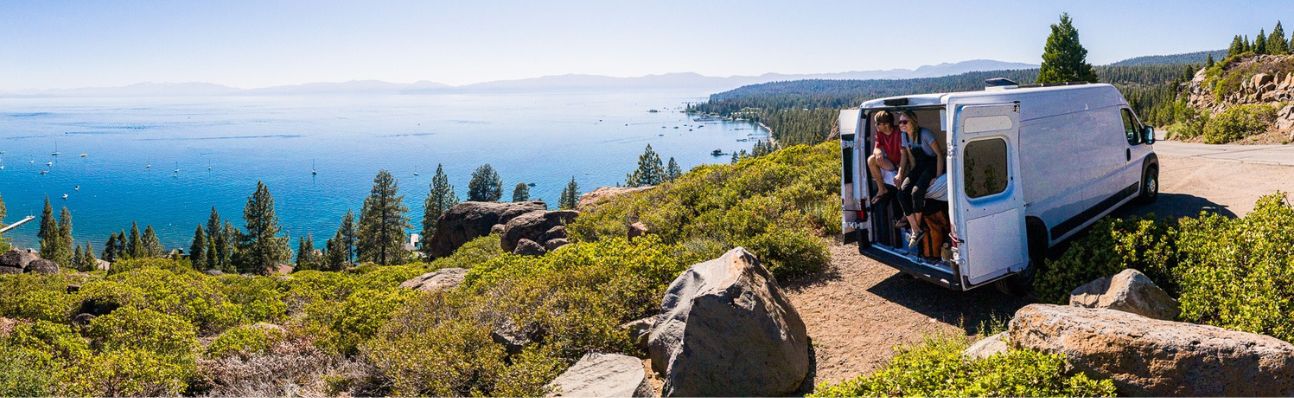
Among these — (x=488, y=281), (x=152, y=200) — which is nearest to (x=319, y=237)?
(x=152, y=200)

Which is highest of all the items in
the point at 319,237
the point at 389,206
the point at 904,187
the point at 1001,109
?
the point at 1001,109

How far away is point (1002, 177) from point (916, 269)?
4.50ft

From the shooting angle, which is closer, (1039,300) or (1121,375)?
(1121,375)

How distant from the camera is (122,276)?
749 inches

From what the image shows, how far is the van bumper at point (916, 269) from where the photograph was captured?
712 centimetres

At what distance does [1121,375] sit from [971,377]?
0.92m

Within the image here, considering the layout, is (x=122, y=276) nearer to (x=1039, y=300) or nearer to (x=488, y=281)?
(x=488, y=281)

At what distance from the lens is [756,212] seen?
37.7 feet

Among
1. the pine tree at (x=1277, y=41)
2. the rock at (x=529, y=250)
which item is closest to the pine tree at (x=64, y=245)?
the rock at (x=529, y=250)

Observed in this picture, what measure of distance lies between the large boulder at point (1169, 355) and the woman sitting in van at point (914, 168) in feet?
9.44

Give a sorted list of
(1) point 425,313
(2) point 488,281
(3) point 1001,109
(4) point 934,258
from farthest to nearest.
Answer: (2) point 488,281, (1) point 425,313, (4) point 934,258, (3) point 1001,109

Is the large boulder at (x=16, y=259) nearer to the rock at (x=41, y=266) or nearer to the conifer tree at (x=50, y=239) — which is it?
the rock at (x=41, y=266)

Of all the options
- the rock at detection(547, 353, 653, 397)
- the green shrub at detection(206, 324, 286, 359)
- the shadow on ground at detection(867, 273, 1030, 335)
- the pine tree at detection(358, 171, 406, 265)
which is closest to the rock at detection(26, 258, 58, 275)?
the green shrub at detection(206, 324, 286, 359)

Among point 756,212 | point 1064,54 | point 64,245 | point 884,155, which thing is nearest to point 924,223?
point 884,155
